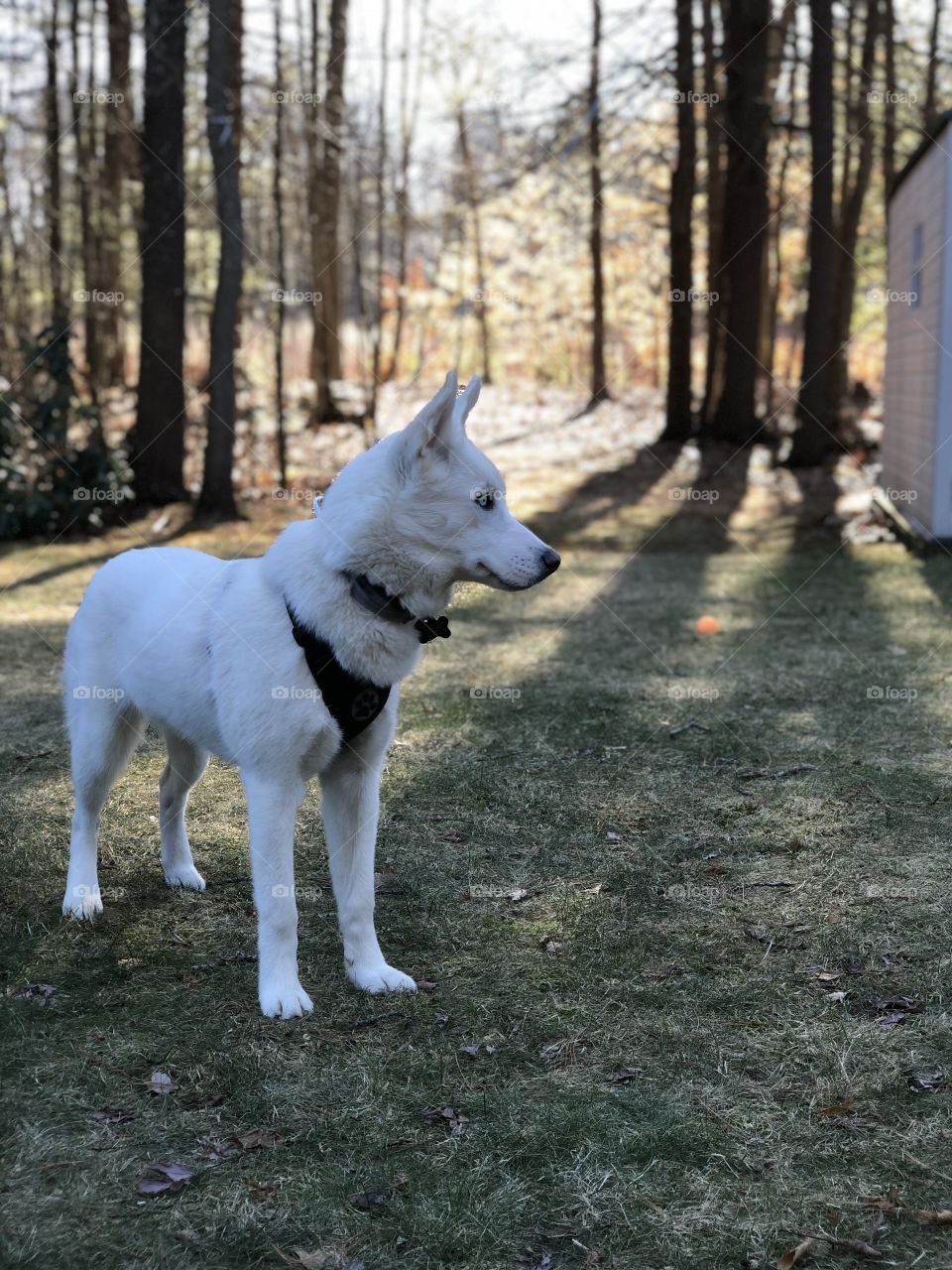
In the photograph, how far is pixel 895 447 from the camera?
584 inches

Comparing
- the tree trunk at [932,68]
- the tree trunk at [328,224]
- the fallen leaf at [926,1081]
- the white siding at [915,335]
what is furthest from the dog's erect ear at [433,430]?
the tree trunk at [932,68]

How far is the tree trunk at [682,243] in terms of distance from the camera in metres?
18.8

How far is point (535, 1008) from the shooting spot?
383 cm

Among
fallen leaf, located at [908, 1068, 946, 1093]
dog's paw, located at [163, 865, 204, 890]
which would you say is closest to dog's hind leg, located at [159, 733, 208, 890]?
dog's paw, located at [163, 865, 204, 890]

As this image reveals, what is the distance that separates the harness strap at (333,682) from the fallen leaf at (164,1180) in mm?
1211

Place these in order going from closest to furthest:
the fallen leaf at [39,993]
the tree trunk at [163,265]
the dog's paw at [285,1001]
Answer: the dog's paw at [285,1001], the fallen leaf at [39,993], the tree trunk at [163,265]

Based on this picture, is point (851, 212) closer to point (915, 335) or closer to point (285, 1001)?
point (915, 335)

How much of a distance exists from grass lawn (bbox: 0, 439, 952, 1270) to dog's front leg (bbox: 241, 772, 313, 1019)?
8 centimetres

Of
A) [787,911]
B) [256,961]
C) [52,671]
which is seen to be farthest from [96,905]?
[52,671]

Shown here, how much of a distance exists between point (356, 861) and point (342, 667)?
2.21 feet

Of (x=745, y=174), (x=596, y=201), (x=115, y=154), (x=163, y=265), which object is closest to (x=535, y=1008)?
(x=163, y=265)

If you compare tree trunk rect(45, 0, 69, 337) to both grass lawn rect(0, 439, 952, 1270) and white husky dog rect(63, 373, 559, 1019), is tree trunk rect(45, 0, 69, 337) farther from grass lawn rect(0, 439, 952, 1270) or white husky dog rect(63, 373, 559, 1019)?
white husky dog rect(63, 373, 559, 1019)

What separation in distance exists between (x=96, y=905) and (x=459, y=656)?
4247mm

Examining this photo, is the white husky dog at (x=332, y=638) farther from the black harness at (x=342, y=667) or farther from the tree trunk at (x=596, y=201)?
the tree trunk at (x=596, y=201)
